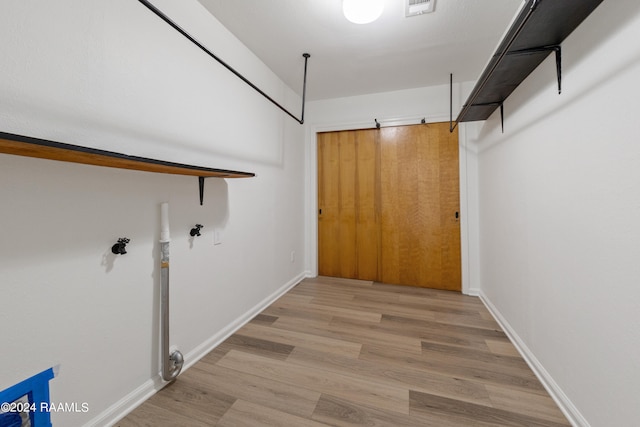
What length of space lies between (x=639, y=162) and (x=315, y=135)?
3060mm

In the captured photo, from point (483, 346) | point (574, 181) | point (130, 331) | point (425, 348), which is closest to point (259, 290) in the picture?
point (130, 331)

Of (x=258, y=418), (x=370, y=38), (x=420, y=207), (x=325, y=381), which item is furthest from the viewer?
(x=420, y=207)

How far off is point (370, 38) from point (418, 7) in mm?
450

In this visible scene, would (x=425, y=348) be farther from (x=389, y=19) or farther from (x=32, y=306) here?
(x=389, y=19)

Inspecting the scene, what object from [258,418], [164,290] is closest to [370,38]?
[164,290]

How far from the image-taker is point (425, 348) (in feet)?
6.24

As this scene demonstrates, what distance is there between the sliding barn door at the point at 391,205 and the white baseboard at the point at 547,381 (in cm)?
111

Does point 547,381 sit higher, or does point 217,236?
point 217,236

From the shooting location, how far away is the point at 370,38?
217 centimetres

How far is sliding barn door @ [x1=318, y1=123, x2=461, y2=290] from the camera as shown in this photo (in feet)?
10.2

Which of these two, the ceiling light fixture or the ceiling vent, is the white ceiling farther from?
the ceiling light fixture

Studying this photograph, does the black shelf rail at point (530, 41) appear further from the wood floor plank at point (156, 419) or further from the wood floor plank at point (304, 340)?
the wood floor plank at point (156, 419)

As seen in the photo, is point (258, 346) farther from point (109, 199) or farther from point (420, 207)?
point (420, 207)

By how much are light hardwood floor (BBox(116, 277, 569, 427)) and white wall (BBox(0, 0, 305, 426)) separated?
0.23 meters
